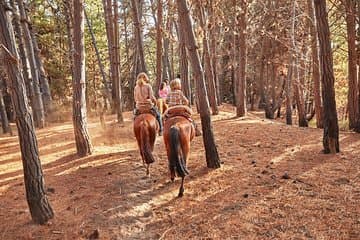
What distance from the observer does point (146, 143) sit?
901 centimetres

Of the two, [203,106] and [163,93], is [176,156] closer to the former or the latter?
[203,106]

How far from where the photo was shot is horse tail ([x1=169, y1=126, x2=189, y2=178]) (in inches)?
299

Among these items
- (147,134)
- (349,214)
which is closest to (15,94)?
(147,134)

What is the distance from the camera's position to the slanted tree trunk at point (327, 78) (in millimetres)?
9562

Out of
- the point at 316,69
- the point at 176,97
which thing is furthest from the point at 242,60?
the point at 176,97

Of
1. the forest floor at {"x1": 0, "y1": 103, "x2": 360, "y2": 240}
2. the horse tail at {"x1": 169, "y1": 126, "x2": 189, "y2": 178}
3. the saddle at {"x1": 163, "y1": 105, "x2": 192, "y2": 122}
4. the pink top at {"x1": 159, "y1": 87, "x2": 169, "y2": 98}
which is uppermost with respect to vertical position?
the pink top at {"x1": 159, "y1": 87, "x2": 169, "y2": 98}

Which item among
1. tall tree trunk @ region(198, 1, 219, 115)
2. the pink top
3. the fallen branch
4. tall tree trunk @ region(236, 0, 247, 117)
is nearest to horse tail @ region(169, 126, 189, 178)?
the fallen branch

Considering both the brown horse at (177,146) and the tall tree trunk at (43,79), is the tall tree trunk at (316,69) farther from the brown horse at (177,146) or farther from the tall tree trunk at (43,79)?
the tall tree trunk at (43,79)

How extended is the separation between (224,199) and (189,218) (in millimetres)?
1004

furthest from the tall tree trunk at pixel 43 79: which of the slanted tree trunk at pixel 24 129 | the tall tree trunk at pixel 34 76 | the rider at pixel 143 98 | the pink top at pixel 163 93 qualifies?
the slanted tree trunk at pixel 24 129

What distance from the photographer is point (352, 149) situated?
10.3 m

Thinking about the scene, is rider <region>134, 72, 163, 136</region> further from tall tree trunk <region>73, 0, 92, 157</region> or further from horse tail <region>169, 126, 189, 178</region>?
horse tail <region>169, 126, 189, 178</region>

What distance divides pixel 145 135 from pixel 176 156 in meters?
1.68

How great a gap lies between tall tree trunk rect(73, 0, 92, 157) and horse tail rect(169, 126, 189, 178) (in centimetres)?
419
